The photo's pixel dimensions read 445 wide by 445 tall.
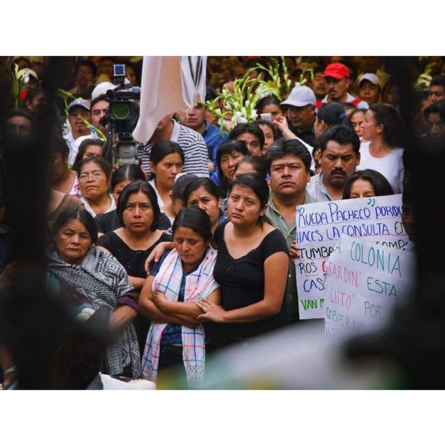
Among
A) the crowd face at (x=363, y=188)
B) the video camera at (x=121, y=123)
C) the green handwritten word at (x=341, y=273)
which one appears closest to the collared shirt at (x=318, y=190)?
A: the crowd face at (x=363, y=188)

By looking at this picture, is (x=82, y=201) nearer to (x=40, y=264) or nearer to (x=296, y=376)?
(x=40, y=264)

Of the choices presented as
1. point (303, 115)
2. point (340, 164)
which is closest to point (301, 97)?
point (303, 115)

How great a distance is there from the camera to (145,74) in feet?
23.8

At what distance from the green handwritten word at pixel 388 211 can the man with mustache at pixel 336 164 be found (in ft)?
0.78

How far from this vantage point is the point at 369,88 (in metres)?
7.31

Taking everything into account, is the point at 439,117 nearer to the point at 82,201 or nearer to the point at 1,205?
the point at 82,201

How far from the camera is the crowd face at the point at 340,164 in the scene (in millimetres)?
7258


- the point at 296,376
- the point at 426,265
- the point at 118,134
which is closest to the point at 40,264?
the point at 118,134

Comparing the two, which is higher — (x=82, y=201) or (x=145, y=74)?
(x=145, y=74)

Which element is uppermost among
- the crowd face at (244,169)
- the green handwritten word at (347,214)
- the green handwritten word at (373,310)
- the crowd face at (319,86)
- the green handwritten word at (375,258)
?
the crowd face at (319,86)

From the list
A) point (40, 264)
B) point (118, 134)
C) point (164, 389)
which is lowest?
point (164, 389)

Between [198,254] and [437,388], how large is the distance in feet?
5.30

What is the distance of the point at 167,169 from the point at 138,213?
311 mm

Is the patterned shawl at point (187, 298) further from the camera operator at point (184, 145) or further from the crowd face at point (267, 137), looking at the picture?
the crowd face at point (267, 137)
